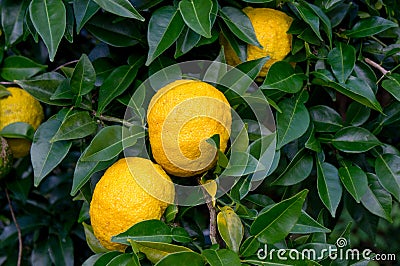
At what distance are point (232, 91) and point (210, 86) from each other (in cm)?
5

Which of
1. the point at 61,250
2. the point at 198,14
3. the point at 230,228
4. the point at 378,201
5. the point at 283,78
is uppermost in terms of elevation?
the point at 198,14

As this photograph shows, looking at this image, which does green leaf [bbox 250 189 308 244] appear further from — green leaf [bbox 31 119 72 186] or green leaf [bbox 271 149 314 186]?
green leaf [bbox 31 119 72 186]

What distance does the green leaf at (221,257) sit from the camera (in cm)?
73

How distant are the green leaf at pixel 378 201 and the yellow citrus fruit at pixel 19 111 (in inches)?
25.3

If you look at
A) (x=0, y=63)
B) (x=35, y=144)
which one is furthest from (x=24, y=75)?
(x=35, y=144)

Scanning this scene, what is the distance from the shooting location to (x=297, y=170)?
957 millimetres

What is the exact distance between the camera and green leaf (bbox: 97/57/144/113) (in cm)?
93

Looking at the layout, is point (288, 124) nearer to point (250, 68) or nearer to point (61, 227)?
point (250, 68)

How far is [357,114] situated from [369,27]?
16 cm

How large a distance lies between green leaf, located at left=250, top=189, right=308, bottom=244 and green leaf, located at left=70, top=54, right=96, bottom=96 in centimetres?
37

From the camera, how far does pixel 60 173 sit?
1500mm

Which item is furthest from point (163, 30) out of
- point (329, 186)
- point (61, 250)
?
point (61, 250)

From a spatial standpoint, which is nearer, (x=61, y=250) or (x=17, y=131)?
(x=17, y=131)

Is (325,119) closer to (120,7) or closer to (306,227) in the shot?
(306,227)
